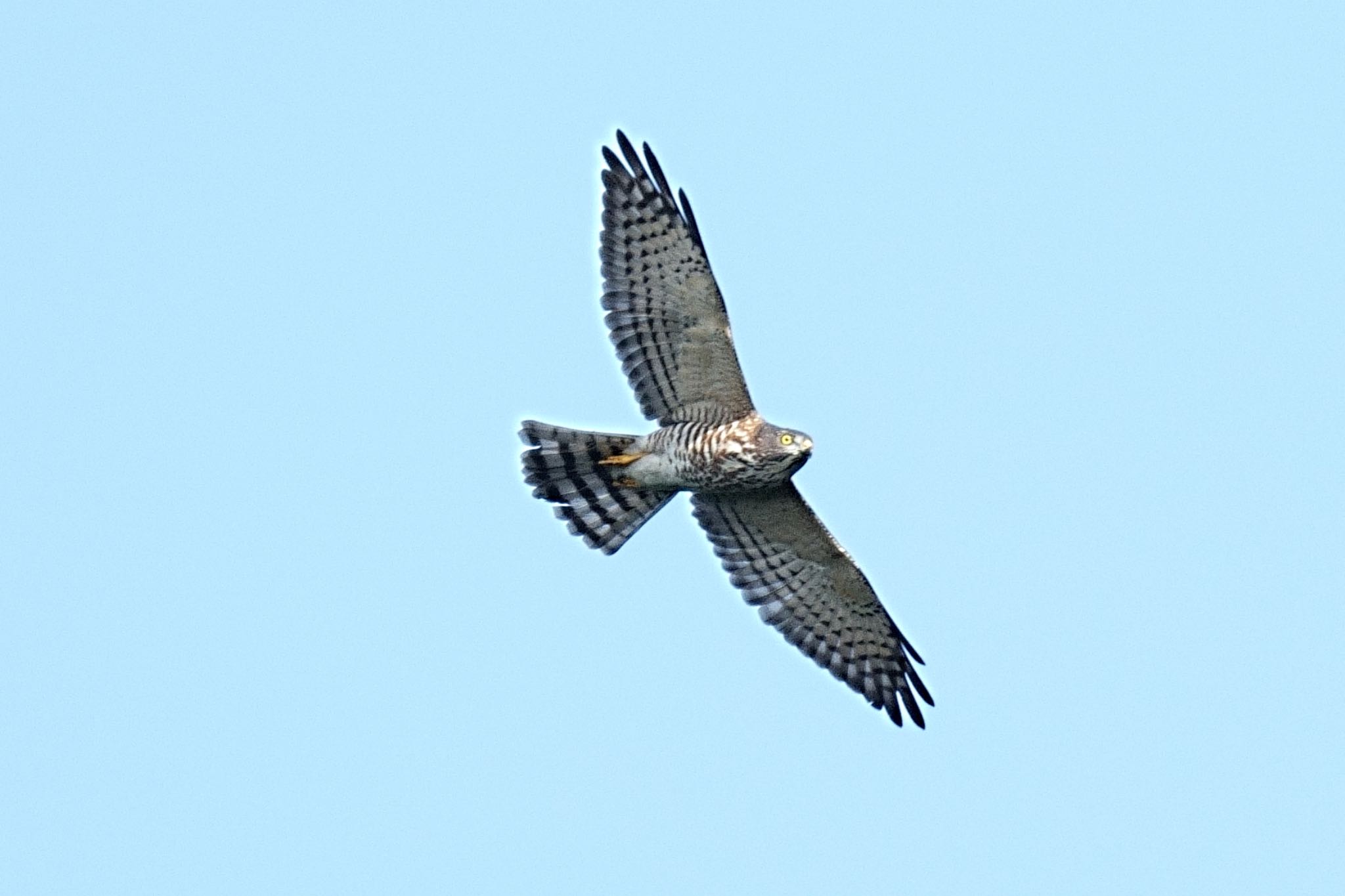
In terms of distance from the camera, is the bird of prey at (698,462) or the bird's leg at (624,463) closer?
the bird of prey at (698,462)

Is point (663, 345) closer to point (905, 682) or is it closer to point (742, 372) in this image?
point (742, 372)

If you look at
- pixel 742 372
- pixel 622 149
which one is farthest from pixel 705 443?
pixel 622 149

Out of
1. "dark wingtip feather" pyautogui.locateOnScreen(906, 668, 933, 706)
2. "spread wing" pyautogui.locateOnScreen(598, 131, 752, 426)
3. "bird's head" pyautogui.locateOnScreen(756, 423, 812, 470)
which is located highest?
"spread wing" pyautogui.locateOnScreen(598, 131, 752, 426)

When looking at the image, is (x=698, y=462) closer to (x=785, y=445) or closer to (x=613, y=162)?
(x=785, y=445)

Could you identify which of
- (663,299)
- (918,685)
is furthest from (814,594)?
(663,299)

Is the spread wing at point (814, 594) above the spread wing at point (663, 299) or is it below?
below

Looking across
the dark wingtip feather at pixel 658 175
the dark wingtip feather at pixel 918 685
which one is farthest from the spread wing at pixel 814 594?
the dark wingtip feather at pixel 658 175

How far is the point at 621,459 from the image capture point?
16.0m

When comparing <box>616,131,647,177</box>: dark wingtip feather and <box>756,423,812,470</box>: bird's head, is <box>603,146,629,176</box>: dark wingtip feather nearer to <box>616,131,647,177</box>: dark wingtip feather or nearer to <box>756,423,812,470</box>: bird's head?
<box>616,131,647,177</box>: dark wingtip feather

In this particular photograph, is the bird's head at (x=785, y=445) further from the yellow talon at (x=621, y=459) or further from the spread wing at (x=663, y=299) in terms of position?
the yellow talon at (x=621, y=459)

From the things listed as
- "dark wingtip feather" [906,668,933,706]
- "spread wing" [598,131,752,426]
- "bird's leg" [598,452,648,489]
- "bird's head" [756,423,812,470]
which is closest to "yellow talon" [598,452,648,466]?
"bird's leg" [598,452,648,489]

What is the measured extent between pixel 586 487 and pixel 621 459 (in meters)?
0.50

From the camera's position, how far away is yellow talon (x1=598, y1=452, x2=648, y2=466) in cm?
1587

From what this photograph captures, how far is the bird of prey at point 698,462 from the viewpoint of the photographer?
1522cm
